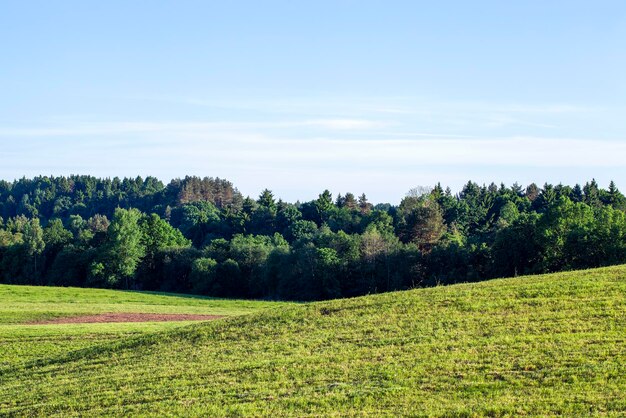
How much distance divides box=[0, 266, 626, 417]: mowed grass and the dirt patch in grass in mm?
19842

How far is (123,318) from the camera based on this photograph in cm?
5497

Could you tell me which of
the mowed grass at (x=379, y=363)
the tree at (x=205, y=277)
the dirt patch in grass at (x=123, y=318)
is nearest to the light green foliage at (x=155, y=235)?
the tree at (x=205, y=277)

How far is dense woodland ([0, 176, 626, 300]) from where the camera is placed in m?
78.8

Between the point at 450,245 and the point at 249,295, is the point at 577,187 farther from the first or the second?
the point at 249,295

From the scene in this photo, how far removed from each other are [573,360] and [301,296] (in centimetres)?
7753

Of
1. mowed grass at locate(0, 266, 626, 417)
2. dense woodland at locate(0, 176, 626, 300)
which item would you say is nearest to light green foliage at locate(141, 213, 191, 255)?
dense woodland at locate(0, 176, 626, 300)

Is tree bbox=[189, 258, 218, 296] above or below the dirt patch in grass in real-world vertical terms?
above

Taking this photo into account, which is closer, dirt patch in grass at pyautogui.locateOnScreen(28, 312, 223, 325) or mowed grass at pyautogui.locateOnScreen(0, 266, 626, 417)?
mowed grass at pyautogui.locateOnScreen(0, 266, 626, 417)

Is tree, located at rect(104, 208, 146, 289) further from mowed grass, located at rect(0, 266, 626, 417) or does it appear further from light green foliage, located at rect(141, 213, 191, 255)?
mowed grass, located at rect(0, 266, 626, 417)

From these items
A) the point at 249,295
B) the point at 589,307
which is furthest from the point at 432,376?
the point at 249,295

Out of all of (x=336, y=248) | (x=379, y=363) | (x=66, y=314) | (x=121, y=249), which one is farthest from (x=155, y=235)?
(x=379, y=363)

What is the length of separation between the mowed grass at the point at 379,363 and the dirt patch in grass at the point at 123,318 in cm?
1984

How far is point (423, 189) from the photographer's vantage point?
6668 inches

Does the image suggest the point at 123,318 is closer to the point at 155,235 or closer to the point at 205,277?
the point at 205,277
